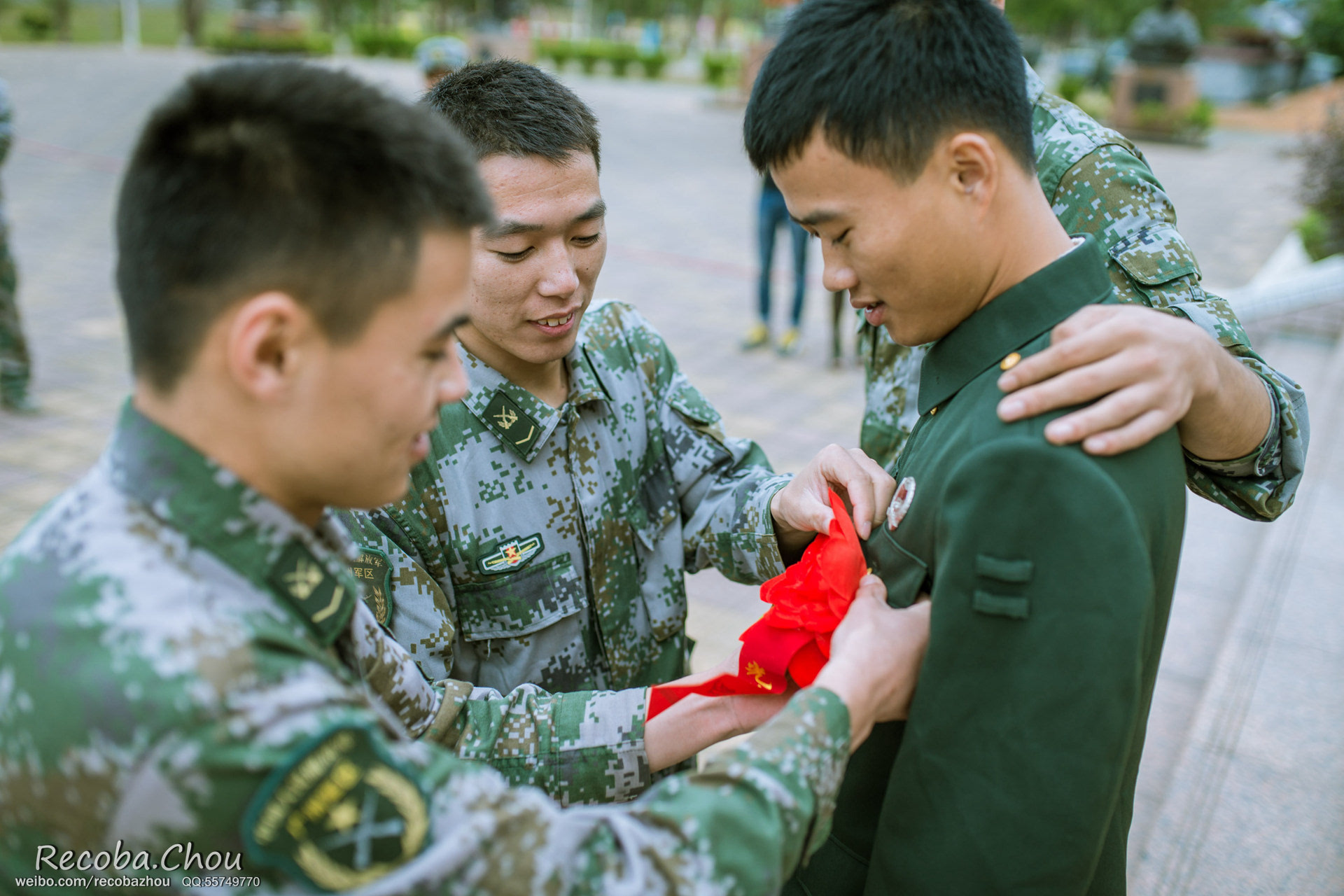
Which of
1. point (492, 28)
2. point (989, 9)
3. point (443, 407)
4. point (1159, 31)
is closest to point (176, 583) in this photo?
point (443, 407)

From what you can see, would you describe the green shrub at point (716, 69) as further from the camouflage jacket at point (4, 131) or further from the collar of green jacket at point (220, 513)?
the collar of green jacket at point (220, 513)

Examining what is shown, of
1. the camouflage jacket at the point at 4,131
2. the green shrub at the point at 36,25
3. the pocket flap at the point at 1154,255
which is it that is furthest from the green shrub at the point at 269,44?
the pocket flap at the point at 1154,255

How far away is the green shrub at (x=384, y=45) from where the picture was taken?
3306cm

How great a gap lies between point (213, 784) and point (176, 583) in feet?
0.70

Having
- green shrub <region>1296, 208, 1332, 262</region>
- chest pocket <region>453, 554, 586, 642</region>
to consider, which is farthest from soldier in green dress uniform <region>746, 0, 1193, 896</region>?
green shrub <region>1296, 208, 1332, 262</region>

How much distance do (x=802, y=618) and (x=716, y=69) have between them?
3026 cm

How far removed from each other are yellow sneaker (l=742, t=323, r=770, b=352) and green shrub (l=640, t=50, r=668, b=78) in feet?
92.8

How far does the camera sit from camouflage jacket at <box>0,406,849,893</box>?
934 millimetres

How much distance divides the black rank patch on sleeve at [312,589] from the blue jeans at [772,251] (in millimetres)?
6834

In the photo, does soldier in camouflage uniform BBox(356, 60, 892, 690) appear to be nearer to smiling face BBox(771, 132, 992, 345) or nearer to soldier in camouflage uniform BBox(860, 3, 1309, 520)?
smiling face BBox(771, 132, 992, 345)

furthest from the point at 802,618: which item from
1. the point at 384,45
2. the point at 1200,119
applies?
the point at 384,45

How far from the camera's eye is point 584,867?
1.05 metres

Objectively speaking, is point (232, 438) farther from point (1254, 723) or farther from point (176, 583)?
point (1254, 723)

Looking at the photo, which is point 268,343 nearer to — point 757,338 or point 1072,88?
point 757,338
